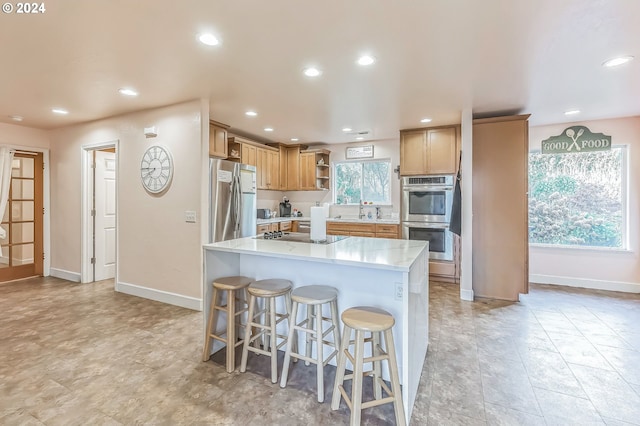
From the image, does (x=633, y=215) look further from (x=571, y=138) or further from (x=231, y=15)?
(x=231, y=15)

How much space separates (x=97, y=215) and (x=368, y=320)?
496 cm

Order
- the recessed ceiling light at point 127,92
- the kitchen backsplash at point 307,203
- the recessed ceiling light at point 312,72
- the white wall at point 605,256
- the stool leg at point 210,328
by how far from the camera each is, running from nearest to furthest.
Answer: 1. the stool leg at point 210,328
2. the recessed ceiling light at point 312,72
3. the recessed ceiling light at point 127,92
4. the white wall at point 605,256
5. the kitchen backsplash at point 307,203

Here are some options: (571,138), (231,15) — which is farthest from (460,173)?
(231,15)

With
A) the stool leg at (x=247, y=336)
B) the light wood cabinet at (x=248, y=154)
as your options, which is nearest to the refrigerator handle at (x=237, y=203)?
the light wood cabinet at (x=248, y=154)

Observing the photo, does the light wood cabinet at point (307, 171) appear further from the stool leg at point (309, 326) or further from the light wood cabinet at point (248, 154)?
the stool leg at point (309, 326)

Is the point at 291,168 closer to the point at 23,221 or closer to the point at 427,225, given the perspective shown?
the point at 427,225

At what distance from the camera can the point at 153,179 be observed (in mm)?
3727

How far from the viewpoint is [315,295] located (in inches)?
78.6

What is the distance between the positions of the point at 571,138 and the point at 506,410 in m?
4.35

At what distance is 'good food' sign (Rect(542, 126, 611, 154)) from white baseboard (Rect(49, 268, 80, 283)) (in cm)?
761

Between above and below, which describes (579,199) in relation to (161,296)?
above

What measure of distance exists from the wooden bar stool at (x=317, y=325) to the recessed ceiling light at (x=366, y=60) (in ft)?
6.14

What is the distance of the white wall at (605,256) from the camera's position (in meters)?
4.13

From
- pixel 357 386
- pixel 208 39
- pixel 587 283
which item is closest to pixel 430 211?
pixel 587 283
